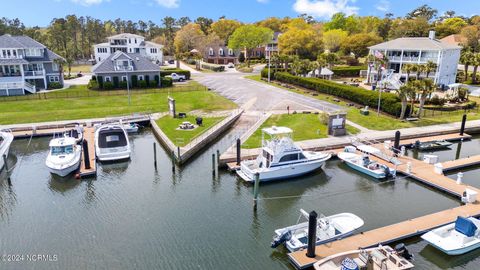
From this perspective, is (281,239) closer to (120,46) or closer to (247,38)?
(120,46)

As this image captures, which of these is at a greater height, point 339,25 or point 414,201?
point 339,25

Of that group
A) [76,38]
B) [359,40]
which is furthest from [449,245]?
[76,38]

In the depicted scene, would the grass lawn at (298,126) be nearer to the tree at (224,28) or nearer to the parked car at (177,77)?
the parked car at (177,77)

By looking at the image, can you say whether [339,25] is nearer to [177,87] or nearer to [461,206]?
[177,87]

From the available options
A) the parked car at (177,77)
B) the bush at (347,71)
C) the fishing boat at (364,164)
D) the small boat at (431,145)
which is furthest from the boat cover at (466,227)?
the bush at (347,71)

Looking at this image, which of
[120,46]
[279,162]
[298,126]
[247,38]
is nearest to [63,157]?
[279,162]

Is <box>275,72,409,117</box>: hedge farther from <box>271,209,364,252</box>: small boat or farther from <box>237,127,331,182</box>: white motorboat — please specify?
<box>271,209,364,252</box>: small boat
